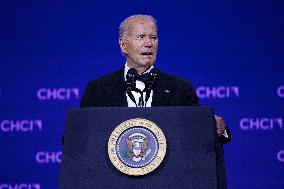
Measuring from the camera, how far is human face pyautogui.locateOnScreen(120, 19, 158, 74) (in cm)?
215

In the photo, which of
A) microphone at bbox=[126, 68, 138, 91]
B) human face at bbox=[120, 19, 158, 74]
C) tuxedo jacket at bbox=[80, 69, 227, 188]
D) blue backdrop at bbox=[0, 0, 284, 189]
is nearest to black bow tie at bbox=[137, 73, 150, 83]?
microphone at bbox=[126, 68, 138, 91]

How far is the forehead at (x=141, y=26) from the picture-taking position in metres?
2.15

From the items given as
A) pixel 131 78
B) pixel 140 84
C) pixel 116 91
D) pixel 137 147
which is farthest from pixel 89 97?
pixel 137 147

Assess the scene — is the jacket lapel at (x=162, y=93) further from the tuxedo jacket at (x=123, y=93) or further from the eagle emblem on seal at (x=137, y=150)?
the eagle emblem on seal at (x=137, y=150)

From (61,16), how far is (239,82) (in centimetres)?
141

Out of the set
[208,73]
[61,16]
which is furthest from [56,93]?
[208,73]

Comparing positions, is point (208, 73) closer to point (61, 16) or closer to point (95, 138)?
point (61, 16)

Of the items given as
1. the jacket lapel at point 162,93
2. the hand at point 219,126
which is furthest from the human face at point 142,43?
the hand at point 219,126

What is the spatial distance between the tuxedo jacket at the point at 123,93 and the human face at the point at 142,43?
0.10m

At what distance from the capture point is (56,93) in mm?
3916

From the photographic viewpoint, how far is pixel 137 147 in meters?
1.67

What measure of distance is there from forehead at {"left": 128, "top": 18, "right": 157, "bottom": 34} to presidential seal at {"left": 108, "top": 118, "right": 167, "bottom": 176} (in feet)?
1.89

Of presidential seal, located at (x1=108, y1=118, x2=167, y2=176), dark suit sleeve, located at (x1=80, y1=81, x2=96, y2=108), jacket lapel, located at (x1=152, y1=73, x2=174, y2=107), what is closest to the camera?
presidential seal, located at (x1=108, y1=118, x2=167, y2=176)

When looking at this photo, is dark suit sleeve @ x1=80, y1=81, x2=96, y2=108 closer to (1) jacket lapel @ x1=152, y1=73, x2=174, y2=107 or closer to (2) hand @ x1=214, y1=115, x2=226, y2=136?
(1) jacket lapel @ x1=152, y1=73, x2=174, y2=107
